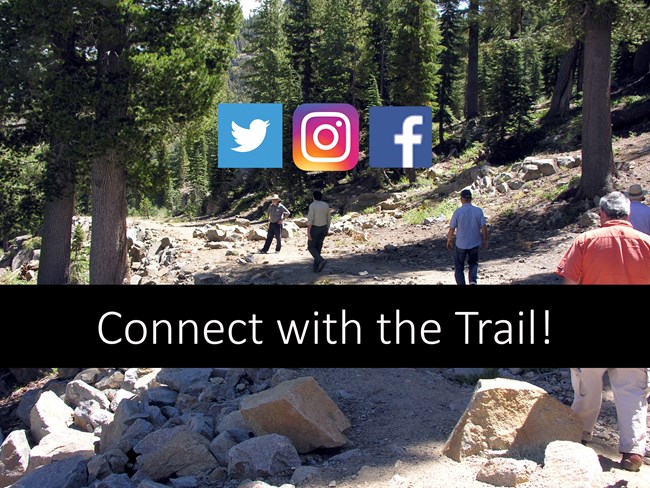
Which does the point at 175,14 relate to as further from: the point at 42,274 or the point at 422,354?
the point at 422,354

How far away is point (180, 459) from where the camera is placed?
6.12 meters

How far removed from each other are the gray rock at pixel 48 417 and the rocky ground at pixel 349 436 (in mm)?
579

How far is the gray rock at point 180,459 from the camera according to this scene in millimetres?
6094

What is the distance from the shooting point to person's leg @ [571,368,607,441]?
5480 millimetres

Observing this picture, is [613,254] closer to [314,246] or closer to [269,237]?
[314,246]

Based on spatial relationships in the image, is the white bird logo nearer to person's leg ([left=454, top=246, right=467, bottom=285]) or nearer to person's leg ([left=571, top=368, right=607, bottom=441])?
person's leg ([left=454, top=246, right=467, bottom=285])

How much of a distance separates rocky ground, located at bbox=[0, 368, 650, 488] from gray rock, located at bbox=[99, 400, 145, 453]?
0.02 m

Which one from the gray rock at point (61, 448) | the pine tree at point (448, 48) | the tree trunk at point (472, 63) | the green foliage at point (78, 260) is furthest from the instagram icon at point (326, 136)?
the gray rock at point (61, 448)

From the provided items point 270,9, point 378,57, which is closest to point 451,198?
point 378,57

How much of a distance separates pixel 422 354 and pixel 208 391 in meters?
2.90

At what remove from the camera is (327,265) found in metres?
15.7

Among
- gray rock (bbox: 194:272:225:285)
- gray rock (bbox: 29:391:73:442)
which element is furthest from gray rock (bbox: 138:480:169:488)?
gray rock (bbox: 194:272:225:285)

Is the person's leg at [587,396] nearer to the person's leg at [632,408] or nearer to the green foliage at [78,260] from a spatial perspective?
the person's leg at [632,408]

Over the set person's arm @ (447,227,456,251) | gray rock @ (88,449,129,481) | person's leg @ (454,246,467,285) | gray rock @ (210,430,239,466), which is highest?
person's arm @ (447,227,456,251)
